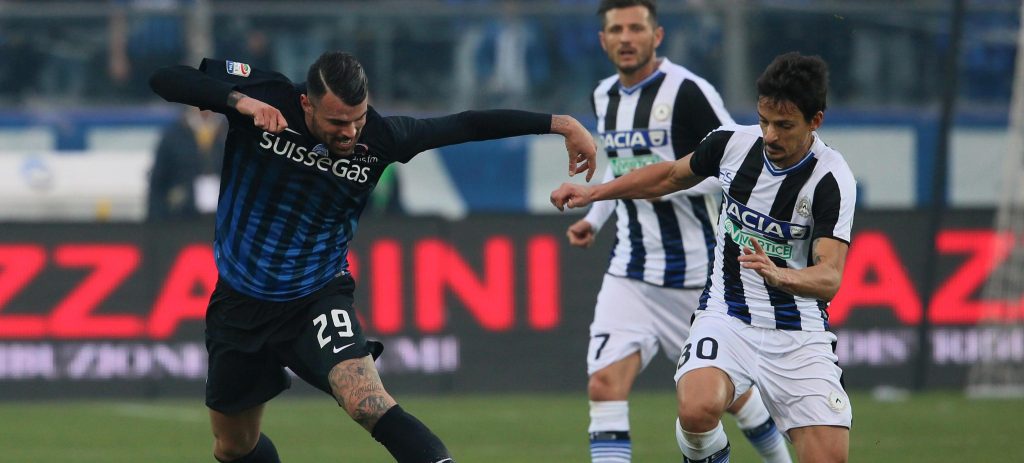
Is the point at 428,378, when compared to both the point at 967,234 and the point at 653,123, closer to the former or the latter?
the point at 967,234

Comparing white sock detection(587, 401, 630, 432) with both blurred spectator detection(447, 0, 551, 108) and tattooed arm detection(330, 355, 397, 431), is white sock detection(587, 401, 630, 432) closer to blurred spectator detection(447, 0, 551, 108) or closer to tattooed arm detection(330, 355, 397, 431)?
tattooed arm detection(330, 355, 397, 431)

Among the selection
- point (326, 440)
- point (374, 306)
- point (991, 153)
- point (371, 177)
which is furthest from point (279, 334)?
point (991, 153)

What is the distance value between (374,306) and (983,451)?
518 cm

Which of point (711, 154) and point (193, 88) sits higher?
point (193, 88)

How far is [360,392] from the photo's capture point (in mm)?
6379

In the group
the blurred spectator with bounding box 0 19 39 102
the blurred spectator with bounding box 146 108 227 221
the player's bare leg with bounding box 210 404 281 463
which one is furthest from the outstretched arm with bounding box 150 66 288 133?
the blurred spectator with bounding box 0 19 39 102

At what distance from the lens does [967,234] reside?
13.2m

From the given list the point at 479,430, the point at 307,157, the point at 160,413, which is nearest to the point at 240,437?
the point at 307,157

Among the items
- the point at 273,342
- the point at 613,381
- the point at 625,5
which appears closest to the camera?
the point at 273,342

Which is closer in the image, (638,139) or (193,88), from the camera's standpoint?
(193,88)

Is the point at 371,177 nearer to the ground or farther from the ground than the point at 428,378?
farther from the ground

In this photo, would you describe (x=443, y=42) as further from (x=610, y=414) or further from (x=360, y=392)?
(x=360, y=392)

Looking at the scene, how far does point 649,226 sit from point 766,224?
1.66 m

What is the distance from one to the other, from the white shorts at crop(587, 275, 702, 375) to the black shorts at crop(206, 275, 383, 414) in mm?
1549
